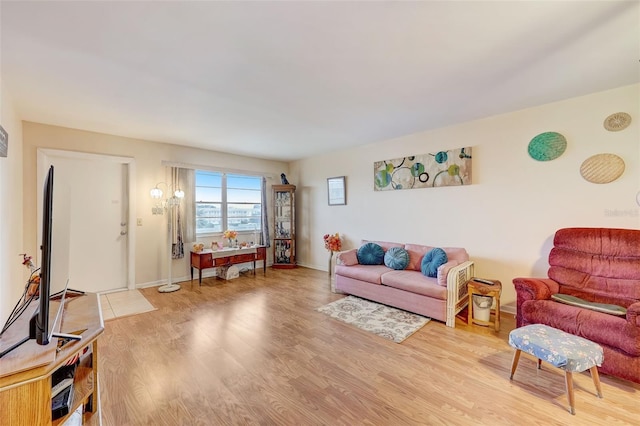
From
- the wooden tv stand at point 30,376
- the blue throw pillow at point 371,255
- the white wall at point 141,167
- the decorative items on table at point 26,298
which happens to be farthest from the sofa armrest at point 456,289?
the white wall at point 141,167

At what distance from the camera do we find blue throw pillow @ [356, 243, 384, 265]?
4.11 meters

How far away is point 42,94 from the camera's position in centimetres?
264

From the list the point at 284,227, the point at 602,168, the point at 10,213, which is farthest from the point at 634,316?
the point at 10,213

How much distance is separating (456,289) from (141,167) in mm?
4966

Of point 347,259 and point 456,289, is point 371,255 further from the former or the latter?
point 456,289

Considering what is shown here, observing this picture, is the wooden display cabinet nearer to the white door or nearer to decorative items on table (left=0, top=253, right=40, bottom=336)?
the white door

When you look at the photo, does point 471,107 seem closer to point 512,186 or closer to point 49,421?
point 512,186

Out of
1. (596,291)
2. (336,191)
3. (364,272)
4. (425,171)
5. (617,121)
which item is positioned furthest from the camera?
(336,191)

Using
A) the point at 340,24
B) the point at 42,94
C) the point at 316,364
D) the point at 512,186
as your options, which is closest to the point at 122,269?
the point at 42,94

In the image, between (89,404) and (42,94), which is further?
(42,94)

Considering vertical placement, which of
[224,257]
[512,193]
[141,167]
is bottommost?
[224,257]

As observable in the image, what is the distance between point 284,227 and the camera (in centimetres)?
583

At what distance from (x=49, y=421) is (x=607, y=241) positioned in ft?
13.5

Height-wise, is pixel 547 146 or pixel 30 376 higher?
pixel 547 146
